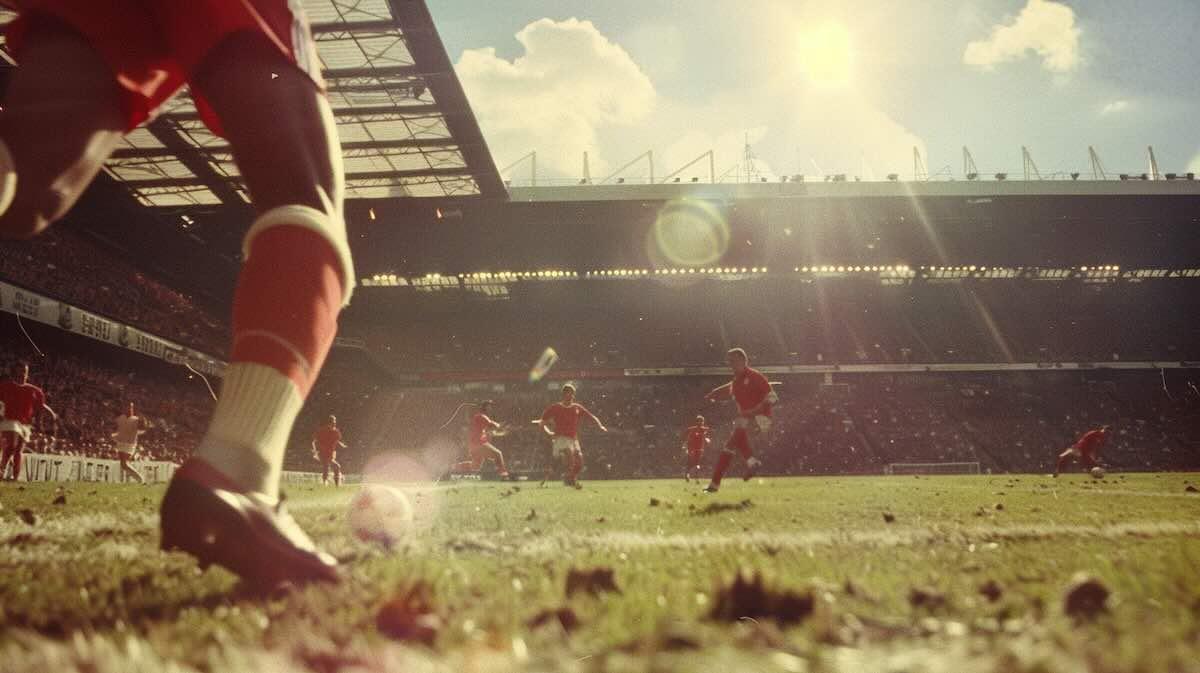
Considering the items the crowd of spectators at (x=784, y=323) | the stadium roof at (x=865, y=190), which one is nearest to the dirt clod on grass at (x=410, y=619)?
the stadium roof at (x=865, y=190)

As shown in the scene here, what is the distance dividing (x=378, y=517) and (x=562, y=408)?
461 inches

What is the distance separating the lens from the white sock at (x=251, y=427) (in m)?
1.56

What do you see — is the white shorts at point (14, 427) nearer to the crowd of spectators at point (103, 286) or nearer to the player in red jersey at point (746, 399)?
A: the crowd of spectators at point (103, 286)

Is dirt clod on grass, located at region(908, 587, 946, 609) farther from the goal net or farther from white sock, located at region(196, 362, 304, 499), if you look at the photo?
the goal net

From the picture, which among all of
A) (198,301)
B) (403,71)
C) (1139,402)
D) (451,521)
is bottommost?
(451,521)

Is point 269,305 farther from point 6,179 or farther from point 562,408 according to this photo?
point 562,408

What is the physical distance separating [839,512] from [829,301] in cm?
3364

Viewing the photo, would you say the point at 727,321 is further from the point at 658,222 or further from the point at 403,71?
the point at 403,71

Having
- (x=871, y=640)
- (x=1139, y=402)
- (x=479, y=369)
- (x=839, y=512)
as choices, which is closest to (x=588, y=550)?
(x=871, y=640)

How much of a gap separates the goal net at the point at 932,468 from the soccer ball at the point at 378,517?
30.3 m

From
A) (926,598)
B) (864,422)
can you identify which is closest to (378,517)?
(926,598)

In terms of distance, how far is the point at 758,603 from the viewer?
137 centimetres

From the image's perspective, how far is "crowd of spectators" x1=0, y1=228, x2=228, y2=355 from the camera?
19.8 m

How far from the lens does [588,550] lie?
2723 millimetres
